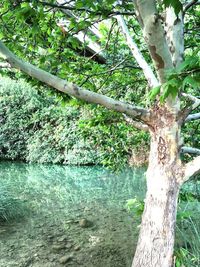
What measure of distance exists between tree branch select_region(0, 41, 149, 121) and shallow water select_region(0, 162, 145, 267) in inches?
102

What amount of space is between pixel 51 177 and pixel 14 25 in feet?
27.2

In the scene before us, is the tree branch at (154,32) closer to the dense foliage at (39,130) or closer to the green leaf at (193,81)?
the green leaf at (193,81)

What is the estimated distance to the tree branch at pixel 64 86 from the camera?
2125mm

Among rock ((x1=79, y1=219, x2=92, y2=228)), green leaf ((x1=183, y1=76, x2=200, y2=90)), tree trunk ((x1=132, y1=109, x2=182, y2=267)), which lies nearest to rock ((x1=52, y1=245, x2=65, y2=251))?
rock ((x1=79, y1=219, x2=92, y2=228))

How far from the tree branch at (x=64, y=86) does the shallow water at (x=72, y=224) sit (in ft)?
8.49

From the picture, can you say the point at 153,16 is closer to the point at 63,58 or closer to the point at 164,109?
the point at 164,109

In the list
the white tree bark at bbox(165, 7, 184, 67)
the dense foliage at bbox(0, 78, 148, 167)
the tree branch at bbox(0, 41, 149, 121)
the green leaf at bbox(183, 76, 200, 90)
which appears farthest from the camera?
the dense foliage at bbox(0, 78, 148, 167)

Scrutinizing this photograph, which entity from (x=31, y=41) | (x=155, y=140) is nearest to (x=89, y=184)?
(x=31, y=41)

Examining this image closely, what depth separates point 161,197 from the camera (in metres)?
2.32

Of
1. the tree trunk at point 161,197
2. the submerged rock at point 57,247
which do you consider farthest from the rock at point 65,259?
the tree trunk at point 161,197

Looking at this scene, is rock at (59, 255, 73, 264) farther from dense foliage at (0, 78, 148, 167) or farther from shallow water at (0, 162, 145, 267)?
dense foliage at (0, 78, 148, 167)

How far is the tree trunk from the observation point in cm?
229

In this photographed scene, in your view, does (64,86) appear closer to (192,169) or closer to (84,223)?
(192,169)

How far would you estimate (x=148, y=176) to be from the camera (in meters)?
2.48
